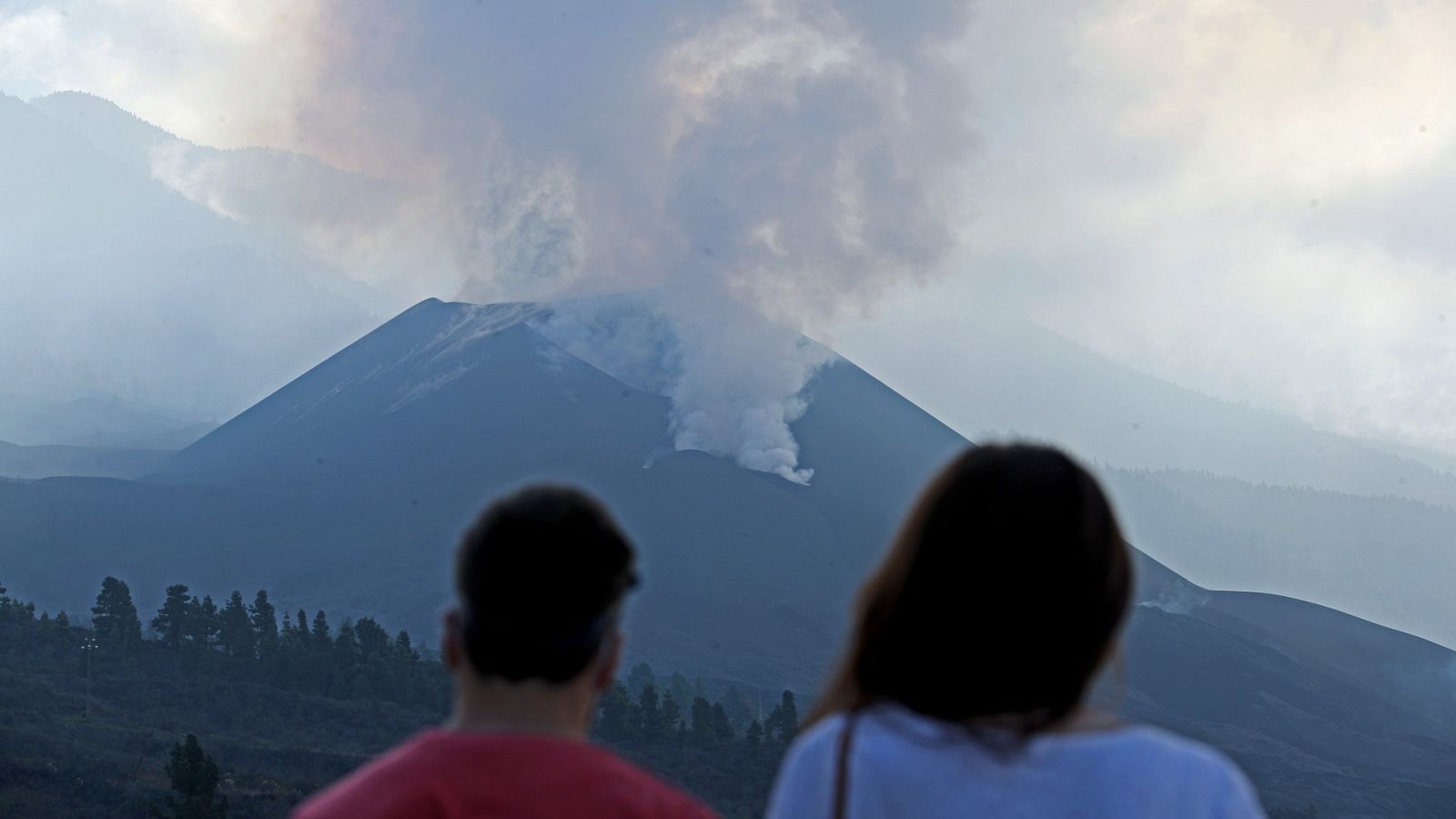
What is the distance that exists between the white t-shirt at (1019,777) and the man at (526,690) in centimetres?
31

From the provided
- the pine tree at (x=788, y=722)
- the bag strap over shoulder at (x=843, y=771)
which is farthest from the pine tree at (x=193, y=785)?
the pine tree at (x=788, y=722)

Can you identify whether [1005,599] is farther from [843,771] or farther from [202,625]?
[202,625]

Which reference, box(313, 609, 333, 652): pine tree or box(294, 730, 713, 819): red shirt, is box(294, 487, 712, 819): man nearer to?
box(294, 730, 713, 819): red shirt

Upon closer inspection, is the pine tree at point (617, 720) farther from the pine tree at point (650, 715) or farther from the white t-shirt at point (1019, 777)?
the white t-shirt at point (1019, 777)

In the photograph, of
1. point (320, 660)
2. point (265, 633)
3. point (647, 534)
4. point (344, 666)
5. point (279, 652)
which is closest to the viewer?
point (320, 660)

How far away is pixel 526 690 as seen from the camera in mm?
2371

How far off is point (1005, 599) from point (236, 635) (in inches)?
2648

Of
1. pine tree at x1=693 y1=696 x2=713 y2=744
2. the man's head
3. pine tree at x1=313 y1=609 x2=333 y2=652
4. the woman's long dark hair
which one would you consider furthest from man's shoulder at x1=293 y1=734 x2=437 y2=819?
pine tree at x1=313 y1=609 x2=333 y2=652

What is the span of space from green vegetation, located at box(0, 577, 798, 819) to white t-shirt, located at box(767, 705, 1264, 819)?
37365 millimetres

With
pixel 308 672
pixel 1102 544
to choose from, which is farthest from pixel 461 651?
pixel 308 672

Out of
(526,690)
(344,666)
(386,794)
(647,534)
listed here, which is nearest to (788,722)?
(344,666)

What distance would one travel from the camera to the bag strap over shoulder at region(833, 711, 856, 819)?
2.11 meters

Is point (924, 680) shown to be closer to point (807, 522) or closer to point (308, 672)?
point (308, 672)

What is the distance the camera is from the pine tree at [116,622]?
62.4 m
